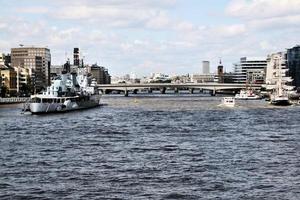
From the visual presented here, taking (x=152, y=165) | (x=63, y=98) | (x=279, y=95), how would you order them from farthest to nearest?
(x=279, y=95) → (x=63, y=98) → (x=152, y=165)

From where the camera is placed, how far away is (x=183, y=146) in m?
51.5

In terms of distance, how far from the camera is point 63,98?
12281 cm

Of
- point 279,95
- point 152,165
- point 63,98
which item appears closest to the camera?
point 152,165

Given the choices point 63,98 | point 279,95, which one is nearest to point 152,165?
point 63,98

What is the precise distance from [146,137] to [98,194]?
28.7 metres

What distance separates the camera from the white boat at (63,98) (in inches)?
4451

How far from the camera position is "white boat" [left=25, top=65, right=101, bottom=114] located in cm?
11306

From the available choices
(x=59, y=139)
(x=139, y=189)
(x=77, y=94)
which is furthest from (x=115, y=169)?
(x=77, y=94)

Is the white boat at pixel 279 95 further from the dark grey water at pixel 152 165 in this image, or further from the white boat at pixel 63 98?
the dark grey water at pixel 152 165

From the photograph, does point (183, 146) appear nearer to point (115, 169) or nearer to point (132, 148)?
point (132, 148)

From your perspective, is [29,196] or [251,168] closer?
[29,196]

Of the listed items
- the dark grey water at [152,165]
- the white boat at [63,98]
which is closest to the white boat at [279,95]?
the white boat at [63,98]

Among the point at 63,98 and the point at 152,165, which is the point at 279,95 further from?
the point at 152,165

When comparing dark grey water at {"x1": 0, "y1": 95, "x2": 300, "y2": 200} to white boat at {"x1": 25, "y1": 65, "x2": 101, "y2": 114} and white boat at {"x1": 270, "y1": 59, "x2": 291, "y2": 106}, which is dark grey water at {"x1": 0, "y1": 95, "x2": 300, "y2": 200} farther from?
white boat at {"x1": 270, "y1": 59, "x2": 291, "y2": 106}
